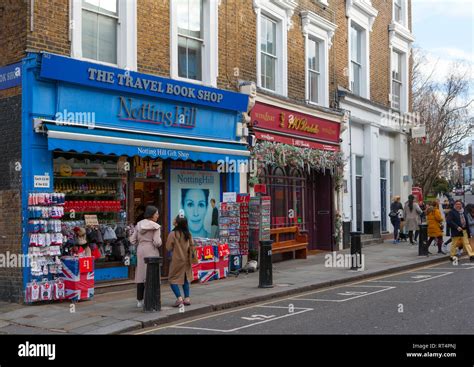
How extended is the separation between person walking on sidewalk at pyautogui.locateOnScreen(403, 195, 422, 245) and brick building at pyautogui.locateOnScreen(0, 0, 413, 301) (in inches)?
55.8

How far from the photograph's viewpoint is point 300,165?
1720 cm

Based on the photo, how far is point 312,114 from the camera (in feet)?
59.6

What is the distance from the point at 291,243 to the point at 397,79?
37.2 ft

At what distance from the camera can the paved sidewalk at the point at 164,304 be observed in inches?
345

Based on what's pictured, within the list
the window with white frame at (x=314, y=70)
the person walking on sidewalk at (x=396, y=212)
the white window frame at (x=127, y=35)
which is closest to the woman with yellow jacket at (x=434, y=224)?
the person walking on sidewalk at (x=396, y=212)

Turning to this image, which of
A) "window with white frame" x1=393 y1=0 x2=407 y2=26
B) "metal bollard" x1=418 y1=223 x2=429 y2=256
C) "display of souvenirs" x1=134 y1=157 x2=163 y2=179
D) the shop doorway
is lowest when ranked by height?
"metal bollard" x1=418 y1=223 x2=429 y2=256

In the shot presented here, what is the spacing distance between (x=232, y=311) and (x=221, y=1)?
821 cm

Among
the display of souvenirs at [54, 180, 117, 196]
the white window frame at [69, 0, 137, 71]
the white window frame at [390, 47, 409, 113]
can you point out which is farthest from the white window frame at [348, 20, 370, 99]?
the display of souvenirs at [54, 180, 117, 196]

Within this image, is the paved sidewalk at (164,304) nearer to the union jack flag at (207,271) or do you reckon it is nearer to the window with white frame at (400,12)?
the union jack flag at (207,271)

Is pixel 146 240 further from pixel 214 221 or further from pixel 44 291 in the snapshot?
pixel 214 221

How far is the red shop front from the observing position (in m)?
16.0

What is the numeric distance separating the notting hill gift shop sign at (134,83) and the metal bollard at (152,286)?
379 centimetres

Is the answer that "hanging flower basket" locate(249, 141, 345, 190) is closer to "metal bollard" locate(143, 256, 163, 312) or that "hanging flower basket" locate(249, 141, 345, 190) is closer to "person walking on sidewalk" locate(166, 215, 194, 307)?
"person walking on sidewalk" locate(166, 215, 194, 307)

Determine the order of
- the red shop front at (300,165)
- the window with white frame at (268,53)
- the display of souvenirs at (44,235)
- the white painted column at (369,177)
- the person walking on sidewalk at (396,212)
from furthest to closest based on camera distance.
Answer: the white painted column at (369,177), the person walking on sidewalk at (396,212), the window with white frame at (268,53), the red shop front at (300,165), the display of souvenirs at (44,235)
